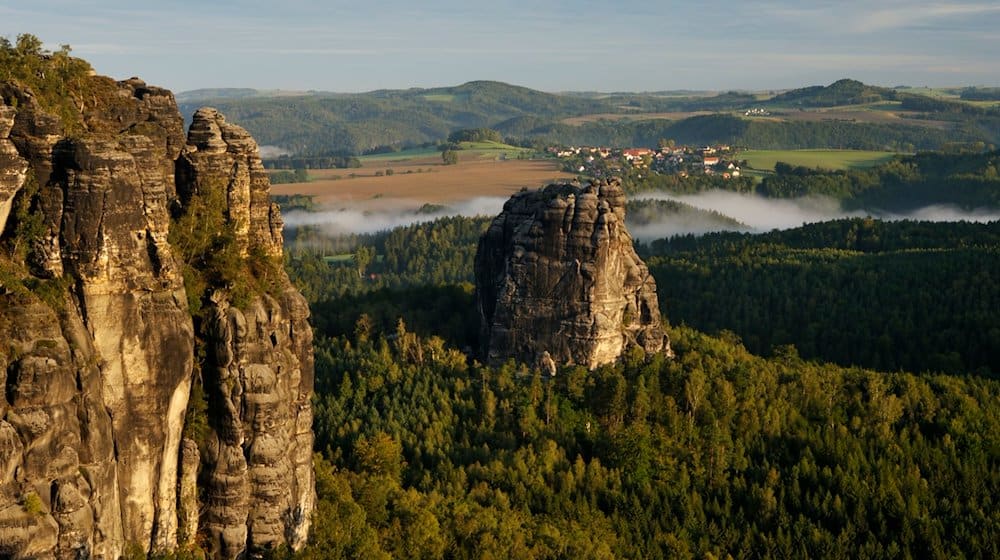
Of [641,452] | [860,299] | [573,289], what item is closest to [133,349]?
[641,452]

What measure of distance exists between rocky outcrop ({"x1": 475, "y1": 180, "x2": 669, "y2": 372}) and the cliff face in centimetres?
4980

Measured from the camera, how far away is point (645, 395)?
94062 mm

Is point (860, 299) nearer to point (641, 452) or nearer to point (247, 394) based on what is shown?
point (641, 452)

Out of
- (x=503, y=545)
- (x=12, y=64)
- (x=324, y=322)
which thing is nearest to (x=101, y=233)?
(x=12, y=64)

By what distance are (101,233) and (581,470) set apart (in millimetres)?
50290

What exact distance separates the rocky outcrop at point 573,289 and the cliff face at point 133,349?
49798 mm

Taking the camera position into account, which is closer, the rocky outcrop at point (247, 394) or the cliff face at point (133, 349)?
the cliff face at point (133, 349)

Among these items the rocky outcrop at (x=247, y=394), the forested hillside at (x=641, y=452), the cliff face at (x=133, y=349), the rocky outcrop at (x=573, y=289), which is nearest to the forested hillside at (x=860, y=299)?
the forested hillside at (x=641, y=452)

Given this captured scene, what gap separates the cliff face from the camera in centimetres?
4200

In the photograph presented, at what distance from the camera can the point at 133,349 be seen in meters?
46.9

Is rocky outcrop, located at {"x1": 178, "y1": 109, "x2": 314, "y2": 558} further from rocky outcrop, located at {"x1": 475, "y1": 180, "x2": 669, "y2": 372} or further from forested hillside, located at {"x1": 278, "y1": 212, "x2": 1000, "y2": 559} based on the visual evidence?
rocky outcrop, located at {"x1": 475, "y1": 180, "x2": 669, "y2": 372}

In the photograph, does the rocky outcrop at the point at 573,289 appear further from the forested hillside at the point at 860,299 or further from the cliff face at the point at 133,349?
the cliff face at the point at 133,349

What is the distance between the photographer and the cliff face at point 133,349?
42.0m

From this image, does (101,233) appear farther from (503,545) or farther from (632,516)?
(632,516)
